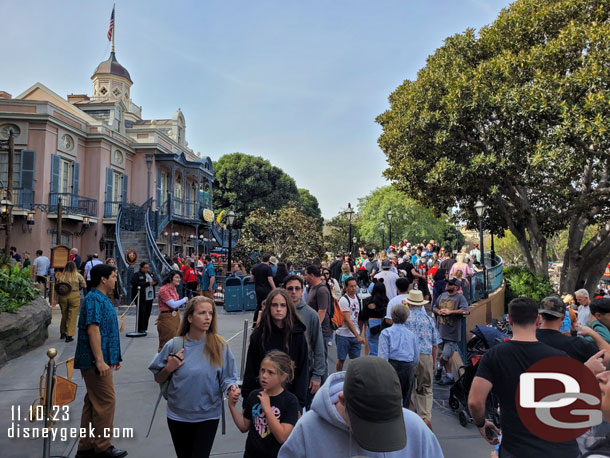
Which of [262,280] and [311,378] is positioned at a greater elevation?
[262,280]

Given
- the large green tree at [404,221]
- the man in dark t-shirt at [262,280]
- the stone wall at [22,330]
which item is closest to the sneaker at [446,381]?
the man in dark t-shirt at [262,280]

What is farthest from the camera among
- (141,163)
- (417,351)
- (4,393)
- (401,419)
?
(141,163)

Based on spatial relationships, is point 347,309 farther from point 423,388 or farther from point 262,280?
point 262,280

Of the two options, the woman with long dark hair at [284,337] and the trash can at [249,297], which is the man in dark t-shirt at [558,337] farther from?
the trash can at [249,297]

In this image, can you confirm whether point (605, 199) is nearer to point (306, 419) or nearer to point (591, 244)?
point (591, 244)

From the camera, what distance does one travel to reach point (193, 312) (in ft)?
11.5

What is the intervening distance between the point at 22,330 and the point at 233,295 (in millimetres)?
7426

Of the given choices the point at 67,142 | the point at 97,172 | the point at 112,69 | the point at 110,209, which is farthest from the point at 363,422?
the point at 112,69

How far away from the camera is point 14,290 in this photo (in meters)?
9.40

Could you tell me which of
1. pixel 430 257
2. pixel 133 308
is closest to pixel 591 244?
pixel 430 257

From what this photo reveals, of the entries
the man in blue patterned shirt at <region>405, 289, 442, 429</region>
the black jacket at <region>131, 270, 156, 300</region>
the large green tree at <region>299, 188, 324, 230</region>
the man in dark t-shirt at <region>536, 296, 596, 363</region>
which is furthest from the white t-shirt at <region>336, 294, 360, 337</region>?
the large green tree at <region>299, 188, 324, 230</region>

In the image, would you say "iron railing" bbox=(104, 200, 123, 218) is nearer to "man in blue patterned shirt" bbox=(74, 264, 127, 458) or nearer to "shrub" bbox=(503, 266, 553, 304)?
"shrub" bbox=(503, 266, 553, 304)

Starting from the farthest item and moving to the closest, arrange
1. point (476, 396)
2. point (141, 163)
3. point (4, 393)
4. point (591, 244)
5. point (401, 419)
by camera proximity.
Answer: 1. point (141, 163)
2. point (591, 244)
3. point (4, 393)
4. point (476, 396)
5. point (401, 419)

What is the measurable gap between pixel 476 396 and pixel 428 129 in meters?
16.4
